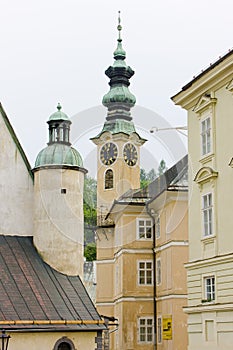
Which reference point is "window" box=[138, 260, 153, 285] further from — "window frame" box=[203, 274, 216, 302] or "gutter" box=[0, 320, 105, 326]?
"window frame" box=[203, 274, 216, 302]

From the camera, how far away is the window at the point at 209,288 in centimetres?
2147

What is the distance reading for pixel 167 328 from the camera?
103ft

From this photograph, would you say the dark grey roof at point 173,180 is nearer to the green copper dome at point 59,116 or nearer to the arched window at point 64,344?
the green copper dome at point 59,116

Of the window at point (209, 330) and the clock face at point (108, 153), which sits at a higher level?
the clock face at point (108, 153)

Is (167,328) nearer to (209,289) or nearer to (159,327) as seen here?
(159,327)

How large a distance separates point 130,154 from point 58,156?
25.2 m

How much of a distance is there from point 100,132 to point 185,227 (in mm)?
22565

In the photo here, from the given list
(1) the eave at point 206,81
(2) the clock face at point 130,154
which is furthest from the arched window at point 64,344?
(2) the clock face at point 130,154

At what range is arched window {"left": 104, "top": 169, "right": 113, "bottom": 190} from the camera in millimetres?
52013

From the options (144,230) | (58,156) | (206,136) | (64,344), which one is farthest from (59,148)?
(144,230)

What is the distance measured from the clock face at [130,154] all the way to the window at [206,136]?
29.4 meters

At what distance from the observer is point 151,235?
35438 mm

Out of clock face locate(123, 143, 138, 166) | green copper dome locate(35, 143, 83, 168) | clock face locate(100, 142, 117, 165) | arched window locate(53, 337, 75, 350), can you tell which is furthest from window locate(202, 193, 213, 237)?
clock face locate(123, 143, 138, 166)

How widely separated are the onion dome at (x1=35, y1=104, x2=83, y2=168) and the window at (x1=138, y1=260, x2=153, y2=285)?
8870 mm
